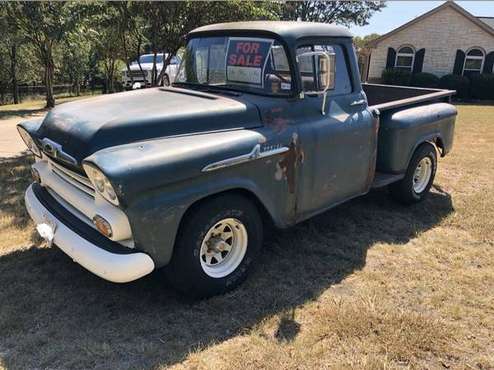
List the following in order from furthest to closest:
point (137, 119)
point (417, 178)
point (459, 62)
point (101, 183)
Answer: point (459, 62) < point (417, 178) < point (137, 119) < point (101, 183)

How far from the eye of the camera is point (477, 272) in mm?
4086

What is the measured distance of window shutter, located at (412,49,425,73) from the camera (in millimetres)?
24750

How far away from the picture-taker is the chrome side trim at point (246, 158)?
315 cm

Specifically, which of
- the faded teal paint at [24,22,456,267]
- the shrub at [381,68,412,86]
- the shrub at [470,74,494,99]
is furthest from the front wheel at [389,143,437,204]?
the shrub at [381,68,412,86]

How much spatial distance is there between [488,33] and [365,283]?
24.4m

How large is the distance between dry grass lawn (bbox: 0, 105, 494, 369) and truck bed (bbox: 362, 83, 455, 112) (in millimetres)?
1754

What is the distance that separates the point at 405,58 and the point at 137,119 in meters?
25.2

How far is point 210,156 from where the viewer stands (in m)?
3.14

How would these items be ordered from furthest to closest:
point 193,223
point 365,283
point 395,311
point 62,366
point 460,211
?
point 460,211
point 365,283
point 395,311
point 193,223
point 62,366

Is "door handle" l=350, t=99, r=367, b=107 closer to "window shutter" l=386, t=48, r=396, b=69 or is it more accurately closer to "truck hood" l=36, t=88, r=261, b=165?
"truck hood" l=36, t=88, r=261, b=165

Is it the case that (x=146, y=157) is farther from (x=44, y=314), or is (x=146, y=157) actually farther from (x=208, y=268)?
(x=44, y=314)

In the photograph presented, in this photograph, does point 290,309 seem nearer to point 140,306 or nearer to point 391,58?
point 140,306

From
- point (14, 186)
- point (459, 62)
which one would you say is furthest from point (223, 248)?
point (459, 62)

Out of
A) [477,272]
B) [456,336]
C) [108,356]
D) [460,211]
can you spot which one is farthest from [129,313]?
[460,211]
